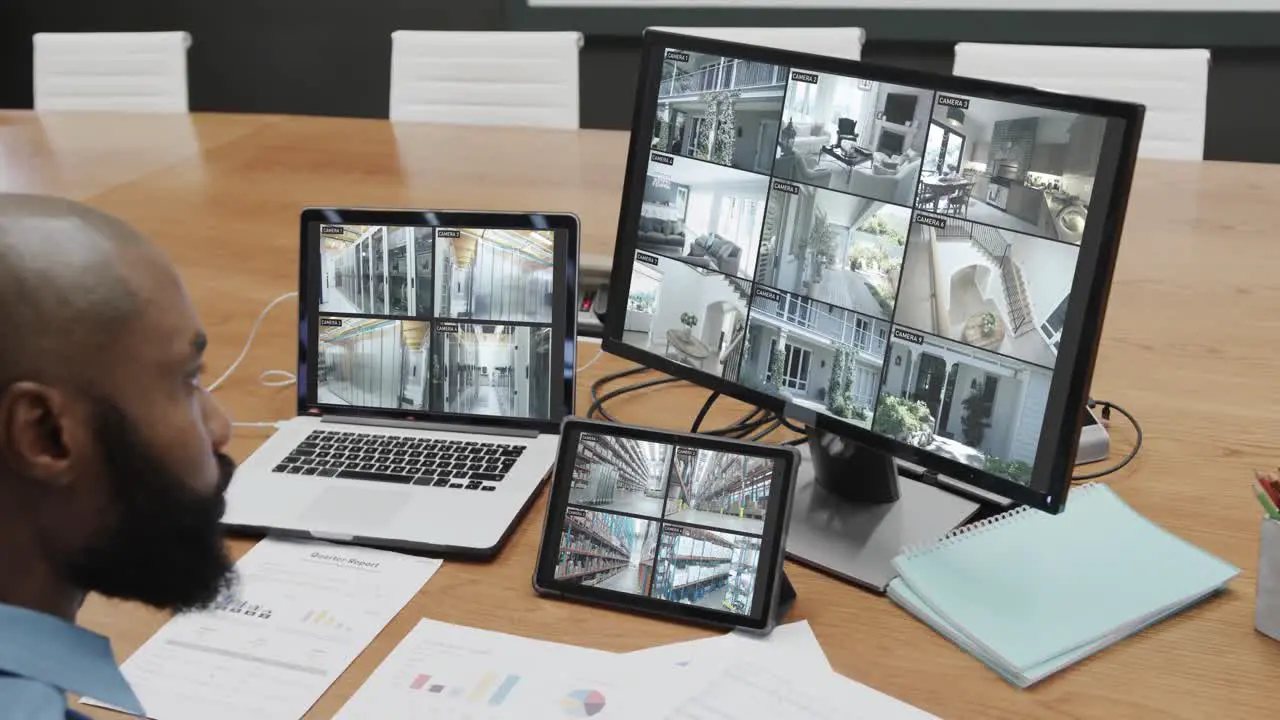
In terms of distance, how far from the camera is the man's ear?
20.2 inches

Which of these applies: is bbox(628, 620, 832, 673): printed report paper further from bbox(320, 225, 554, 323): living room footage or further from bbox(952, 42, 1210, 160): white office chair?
bbox(952, 42, 1210, 160): white office chair

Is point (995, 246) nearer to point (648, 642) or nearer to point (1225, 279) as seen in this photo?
point (648, 642)

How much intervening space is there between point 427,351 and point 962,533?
0.59 m

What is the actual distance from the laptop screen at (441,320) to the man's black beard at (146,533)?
537 mm

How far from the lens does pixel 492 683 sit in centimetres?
86

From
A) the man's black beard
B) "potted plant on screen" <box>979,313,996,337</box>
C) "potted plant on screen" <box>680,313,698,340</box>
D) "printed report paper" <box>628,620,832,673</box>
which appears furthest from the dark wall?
the man's black beard

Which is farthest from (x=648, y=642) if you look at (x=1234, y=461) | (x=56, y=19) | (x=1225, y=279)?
(x=56, y=19)

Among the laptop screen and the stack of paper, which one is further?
the laptop screen

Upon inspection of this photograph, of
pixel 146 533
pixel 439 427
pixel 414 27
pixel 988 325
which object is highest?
pixel 414 27

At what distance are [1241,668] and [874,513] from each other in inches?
12.9

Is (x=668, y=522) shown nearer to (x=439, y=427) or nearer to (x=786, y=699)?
(x=786, y=699)

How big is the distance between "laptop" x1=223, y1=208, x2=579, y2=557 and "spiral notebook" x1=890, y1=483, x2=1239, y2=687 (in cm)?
41

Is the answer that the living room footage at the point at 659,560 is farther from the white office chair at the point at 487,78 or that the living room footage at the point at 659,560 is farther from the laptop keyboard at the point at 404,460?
the white office chair at the point at 487,78

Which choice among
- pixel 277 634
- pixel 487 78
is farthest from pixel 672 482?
pixel 487 78
